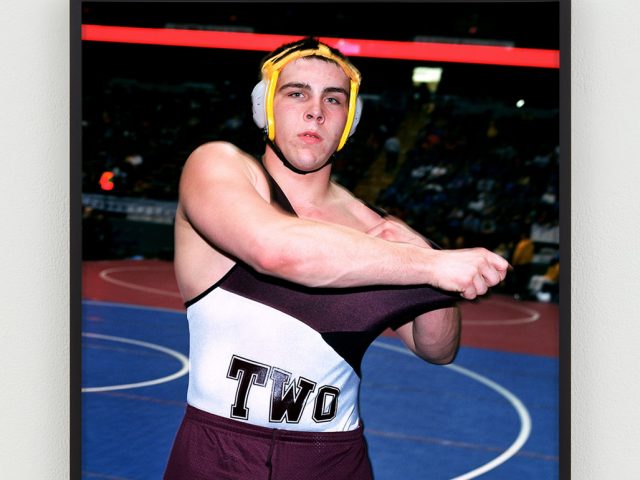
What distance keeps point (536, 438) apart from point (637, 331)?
2315 mm

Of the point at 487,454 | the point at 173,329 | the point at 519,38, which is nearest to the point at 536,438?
the point at 487,454

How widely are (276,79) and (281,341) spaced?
684mm

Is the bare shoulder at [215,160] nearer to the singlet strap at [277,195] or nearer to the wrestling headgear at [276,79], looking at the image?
the singlet strap at [277,195]

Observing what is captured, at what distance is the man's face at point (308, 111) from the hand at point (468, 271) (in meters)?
0.53

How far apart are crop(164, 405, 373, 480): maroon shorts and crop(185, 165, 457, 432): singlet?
1.0 inches

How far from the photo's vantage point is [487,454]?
4410 mm

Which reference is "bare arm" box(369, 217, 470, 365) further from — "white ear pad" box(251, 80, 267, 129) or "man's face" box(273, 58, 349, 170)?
"white ear pad" box(251, 80, 267, 129)

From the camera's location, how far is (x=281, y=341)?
185 centimetres

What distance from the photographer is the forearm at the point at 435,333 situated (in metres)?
1.98

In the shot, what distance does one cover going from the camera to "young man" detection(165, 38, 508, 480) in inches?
71.3

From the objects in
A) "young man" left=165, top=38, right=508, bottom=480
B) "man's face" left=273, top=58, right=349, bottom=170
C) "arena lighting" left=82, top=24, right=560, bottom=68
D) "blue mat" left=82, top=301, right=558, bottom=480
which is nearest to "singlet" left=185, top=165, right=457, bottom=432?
"young man" left=165, top=38, right=508, bottom=480

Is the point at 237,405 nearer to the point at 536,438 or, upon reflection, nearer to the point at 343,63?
the point at 343,63

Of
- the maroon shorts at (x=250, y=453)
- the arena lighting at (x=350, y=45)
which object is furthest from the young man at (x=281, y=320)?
the arena lighting at (x=350, y=45)

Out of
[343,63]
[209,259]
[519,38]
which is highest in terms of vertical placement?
[519,38]
